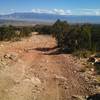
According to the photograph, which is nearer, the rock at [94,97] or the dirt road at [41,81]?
the rock at [94,97]

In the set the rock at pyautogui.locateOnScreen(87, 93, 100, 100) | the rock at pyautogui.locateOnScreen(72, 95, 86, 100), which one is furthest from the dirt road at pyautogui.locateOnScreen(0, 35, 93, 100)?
the rock at pyautogui.locateOnScreen(87, 93, 100, 100)

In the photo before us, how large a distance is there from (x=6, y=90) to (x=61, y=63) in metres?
11.9

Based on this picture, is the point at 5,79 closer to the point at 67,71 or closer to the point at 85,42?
the point at 67,71

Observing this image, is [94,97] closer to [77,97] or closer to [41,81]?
[77,97]

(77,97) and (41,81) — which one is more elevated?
(77,97)

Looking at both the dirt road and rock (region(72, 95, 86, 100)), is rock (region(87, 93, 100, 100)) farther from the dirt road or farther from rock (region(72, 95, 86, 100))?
the dirt road

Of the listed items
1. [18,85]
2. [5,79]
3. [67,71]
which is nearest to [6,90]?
[18,85]

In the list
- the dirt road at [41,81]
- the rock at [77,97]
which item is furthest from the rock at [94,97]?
the dirt road at [41,81]

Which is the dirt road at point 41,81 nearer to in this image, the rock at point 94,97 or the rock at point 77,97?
the rock at point 77,97

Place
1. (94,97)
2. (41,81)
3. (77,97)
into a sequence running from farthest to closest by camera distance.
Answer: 1. (41,81)
2. (77,97)
3. (94,97)

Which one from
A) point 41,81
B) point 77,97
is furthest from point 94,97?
point 41,81

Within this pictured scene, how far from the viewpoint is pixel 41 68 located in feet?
89.8

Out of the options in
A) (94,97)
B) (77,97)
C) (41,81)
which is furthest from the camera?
(41,81)

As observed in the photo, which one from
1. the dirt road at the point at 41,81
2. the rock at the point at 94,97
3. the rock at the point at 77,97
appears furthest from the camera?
the dirt road at the point at 41,81
